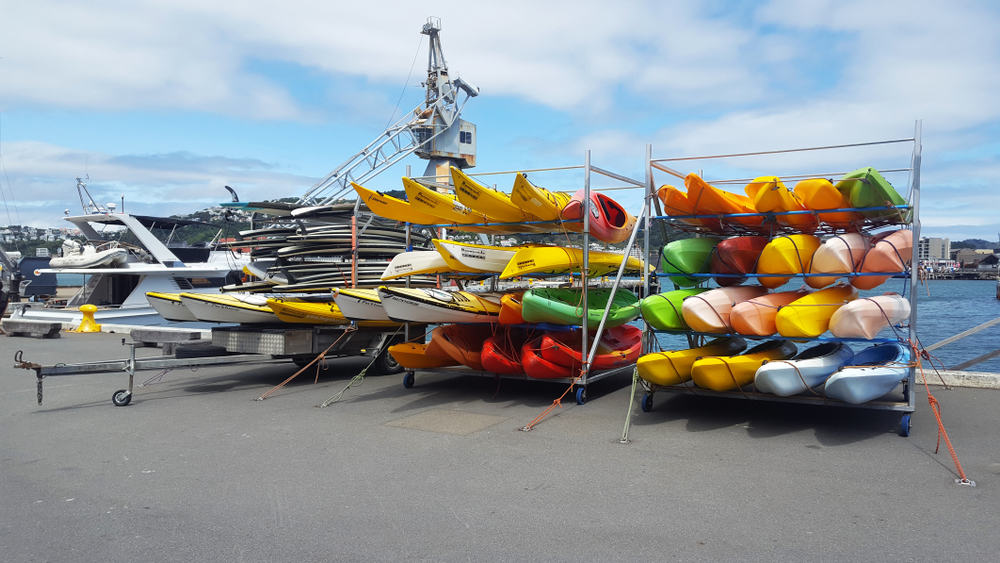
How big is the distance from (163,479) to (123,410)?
13.1 ft

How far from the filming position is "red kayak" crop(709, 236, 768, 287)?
31.6ft

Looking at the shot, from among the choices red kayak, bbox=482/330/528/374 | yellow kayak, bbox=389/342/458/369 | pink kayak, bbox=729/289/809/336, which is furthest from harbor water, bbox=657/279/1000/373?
yellow kayak, bbox=389/342/458/369

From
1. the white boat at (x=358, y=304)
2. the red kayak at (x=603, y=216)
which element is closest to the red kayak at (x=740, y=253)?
the red kayak at (x=603, y=216)

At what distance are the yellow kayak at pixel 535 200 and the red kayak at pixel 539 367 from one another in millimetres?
1977

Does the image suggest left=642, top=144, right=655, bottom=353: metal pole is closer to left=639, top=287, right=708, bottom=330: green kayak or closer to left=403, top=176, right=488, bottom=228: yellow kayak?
left=639, top=287, right=708, bottom=330: green kayak

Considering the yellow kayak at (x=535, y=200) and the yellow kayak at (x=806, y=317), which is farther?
the yellow kayak at (x=535, y=200)

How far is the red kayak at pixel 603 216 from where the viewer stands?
10539 millimetres

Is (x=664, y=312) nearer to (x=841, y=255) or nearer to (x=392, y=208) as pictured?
(x=841, y=255)

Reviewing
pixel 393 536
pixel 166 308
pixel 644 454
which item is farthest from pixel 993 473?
pixel 166 308

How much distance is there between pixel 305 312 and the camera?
12.3 meters

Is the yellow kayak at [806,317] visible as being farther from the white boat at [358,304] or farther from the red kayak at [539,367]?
the white boat at [358,304]

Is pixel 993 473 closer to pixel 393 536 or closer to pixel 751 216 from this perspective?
pixel 751 216

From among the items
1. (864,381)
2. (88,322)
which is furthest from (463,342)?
(88,322)

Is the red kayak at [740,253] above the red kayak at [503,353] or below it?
above
